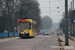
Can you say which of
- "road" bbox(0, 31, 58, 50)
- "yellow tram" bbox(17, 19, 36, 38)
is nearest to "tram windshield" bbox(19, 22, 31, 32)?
"yellow tram" bbox(17, 19, 36, 38)

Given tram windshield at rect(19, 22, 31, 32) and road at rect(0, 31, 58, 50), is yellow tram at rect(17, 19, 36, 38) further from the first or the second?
road at rect(0, 31, 58, 50)

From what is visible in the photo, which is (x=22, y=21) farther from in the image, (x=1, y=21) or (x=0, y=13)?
(x=1, y=21)

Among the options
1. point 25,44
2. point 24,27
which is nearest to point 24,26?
point 24,27

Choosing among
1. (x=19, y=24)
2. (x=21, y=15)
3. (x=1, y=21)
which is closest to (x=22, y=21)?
(x=19, y=24)

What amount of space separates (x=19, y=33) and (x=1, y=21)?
2687 cm

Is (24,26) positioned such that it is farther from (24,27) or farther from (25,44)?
(25,44)

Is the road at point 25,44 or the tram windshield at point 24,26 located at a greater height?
the tram windshield at point 24,26

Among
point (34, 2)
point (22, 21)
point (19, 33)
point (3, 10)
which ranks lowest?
point (19, 33)

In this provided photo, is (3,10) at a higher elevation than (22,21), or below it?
higher

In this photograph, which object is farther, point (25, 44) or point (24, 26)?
point (24, 26)

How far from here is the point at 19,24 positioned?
3173 centimetres

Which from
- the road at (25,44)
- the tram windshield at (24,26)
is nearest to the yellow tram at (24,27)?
the tram windshield at (24,26)

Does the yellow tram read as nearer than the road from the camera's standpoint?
No

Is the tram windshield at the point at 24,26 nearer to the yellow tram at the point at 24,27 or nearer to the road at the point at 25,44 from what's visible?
the yellow tram at the point at 24,27
